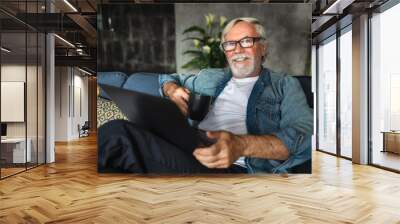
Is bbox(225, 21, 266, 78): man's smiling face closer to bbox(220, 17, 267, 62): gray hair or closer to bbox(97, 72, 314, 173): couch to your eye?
bbox(220, 17, 267, 62): gray hair

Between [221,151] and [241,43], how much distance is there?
1934 millimetres

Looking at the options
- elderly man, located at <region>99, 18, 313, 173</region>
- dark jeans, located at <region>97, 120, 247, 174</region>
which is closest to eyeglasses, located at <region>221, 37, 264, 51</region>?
elderly man, located at <region>99, 18, 313, 173</region>

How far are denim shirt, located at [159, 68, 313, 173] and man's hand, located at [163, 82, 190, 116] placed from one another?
7 centimetres

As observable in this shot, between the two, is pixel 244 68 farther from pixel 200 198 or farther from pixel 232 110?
pixel 200 198

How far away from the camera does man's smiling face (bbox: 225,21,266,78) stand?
6.98m

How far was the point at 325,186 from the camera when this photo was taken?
241 inches

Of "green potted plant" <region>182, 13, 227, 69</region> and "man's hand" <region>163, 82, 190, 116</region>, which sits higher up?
"green potted plant" <region>182, 13, 227, 69</region>

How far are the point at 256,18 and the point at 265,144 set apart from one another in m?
2.25

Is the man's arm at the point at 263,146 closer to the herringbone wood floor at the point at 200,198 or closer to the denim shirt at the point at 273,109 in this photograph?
the denim shirt at the point at 273,109

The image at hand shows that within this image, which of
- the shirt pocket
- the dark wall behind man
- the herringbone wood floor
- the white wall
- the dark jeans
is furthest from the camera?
the white wall

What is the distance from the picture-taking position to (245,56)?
6.98 metres

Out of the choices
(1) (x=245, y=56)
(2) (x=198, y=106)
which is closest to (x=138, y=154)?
(2) (x=198, y=106)

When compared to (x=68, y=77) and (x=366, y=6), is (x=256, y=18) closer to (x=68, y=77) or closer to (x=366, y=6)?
(x=366, y=6)

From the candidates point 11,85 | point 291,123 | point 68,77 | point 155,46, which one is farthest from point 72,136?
point 291,123
